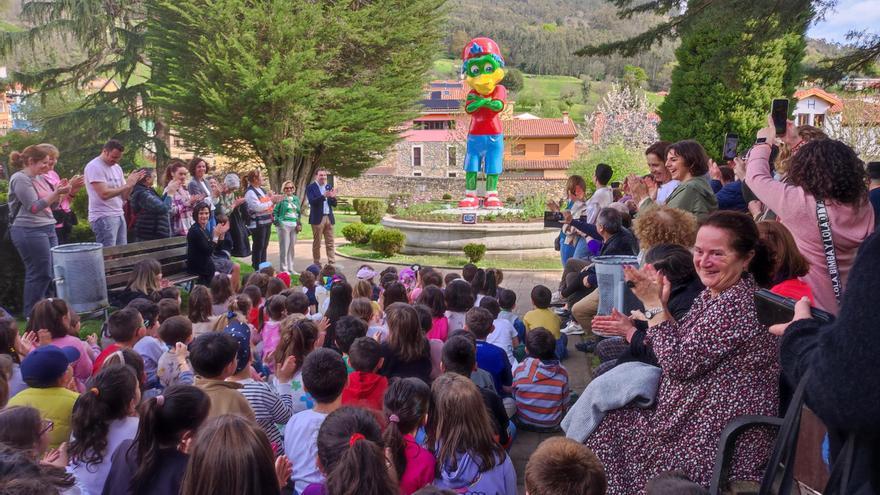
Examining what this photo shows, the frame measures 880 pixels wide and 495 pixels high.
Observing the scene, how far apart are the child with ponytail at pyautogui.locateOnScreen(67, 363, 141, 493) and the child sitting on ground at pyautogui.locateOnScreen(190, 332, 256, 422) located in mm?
373

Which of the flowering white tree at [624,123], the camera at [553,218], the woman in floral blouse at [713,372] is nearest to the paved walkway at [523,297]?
the camera at [553,218]

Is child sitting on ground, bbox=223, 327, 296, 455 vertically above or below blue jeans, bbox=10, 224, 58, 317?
below

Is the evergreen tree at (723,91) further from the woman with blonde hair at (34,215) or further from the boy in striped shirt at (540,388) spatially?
the woman with blonde hair at (34,215)

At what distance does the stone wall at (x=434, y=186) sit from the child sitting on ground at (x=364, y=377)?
79.1 feet

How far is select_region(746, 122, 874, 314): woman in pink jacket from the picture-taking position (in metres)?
2.92

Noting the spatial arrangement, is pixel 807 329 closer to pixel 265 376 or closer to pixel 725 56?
pixel 265 376

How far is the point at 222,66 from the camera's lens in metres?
21.1

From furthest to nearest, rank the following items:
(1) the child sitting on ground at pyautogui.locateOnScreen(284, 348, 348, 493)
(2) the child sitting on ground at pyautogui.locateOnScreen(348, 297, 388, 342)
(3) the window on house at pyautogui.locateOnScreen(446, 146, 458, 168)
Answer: (3) the window on house at pyautogui.locateOnScreen(446, 146, 458, 168), (2) the child sitting on ground at pyautogui.locateOnScreen(348, 297, 388, 342), (1) the child sitting on ground at pyautogui.locateOnScreen(284, 348, 348, 493)

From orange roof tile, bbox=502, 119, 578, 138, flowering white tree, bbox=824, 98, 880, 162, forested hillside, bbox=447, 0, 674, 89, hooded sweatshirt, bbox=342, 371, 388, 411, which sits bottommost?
hooded sweatshirt, bbox=342, 371, 388, 411

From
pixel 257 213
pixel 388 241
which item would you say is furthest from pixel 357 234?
pixel 257 213

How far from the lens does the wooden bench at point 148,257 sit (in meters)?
7.23

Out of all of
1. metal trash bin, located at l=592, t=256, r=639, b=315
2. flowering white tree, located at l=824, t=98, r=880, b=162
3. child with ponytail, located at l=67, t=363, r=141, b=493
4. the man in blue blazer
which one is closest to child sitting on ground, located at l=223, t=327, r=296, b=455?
child with ponytail, located at l=67, t=363, r=141, b=493

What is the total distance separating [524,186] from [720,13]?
26.9 metres

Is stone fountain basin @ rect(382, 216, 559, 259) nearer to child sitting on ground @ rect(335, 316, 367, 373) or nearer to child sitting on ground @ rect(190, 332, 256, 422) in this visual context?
child sitting on ground @ rect(335, 316, 367, 373)
